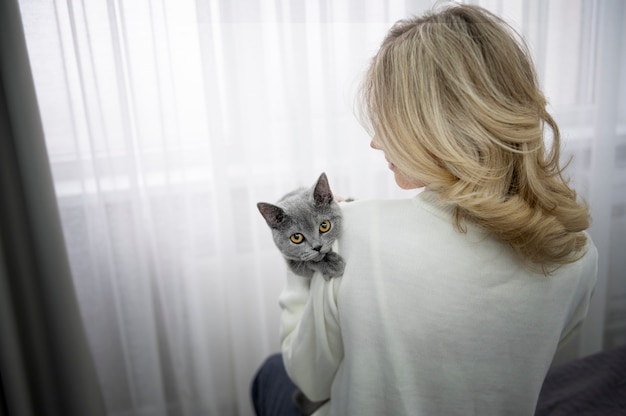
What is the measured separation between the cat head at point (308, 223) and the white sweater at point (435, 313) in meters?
0.05

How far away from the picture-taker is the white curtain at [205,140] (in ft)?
3.85

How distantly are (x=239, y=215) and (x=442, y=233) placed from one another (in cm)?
87

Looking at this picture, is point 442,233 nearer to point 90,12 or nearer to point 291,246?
point 291,246

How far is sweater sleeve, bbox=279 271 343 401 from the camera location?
0.73 meters

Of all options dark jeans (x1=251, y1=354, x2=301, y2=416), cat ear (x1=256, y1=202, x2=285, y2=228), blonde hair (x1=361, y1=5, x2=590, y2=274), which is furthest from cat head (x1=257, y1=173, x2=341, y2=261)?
dark jeans (x1=251, y1=354, x2=301, y2=416)

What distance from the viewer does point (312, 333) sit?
0.77 meters

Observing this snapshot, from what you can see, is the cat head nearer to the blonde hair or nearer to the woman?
the woman

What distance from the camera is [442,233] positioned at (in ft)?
2.16

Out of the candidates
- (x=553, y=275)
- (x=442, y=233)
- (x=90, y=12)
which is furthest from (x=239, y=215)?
(x=553, y=275)

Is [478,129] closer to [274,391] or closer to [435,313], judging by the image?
[435,313]

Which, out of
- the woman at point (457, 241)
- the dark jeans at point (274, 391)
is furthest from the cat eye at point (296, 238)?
the dark jeans at point (274, 391)

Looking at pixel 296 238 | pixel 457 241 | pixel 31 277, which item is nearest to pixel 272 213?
pixel 296 238

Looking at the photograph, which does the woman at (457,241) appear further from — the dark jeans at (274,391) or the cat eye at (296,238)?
the dark jeans at (274,391)

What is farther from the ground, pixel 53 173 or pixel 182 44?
pixel 182 44
